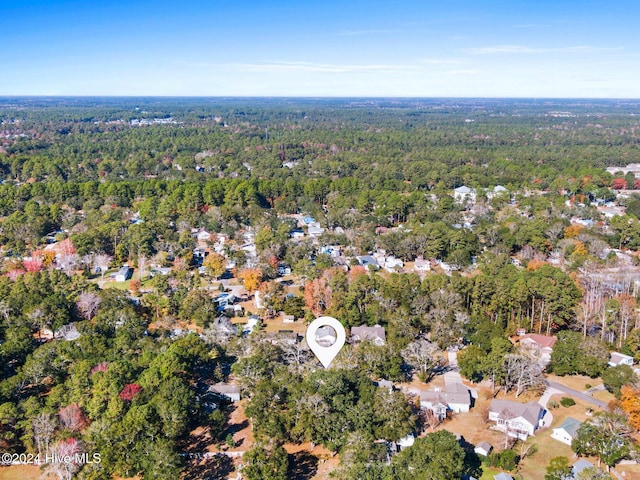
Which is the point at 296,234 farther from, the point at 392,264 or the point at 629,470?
the point at 629,470

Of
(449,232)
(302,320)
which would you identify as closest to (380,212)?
(449,232)

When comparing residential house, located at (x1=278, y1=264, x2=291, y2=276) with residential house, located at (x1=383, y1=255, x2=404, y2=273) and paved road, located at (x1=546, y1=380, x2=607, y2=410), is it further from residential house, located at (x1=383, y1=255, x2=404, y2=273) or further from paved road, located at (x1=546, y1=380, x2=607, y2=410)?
paved road, located at (x1=546, y1=380, x2=607, y2=410)

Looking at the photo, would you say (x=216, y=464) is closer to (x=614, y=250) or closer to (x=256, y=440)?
(x=256, y=440)

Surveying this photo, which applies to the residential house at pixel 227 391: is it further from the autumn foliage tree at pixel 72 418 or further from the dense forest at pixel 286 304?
the autumn foliage tree at pixel 72 418

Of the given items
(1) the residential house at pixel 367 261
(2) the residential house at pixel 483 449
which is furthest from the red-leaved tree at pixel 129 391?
(1) the residential house at pixel 367 261

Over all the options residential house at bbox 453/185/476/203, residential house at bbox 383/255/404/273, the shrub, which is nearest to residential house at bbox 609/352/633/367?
the shrub

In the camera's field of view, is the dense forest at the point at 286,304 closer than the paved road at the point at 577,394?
Yes
